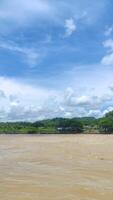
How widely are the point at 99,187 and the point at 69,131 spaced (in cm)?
12257

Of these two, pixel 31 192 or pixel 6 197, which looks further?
pixel 31 192

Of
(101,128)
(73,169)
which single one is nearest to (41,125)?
(101,128)

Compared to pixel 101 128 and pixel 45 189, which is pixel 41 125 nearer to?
pixel 101 128

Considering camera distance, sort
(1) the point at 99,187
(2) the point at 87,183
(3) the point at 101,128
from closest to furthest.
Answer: (1) the point at 99,187
(2) the point at 87,183
(3) the point at 101,128

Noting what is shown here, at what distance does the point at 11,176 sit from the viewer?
56.6 feet

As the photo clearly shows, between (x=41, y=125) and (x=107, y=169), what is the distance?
135472mm

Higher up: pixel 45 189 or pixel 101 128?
pixel 101 128

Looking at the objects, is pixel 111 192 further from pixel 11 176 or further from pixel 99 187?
pixel 11 176

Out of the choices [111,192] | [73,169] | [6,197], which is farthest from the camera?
[73,169]

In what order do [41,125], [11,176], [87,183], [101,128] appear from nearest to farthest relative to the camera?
[87,183]
[11,176]
[101,128]
[41,125]

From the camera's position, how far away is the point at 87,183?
49.7 feet

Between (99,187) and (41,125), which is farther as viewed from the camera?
(41,125)

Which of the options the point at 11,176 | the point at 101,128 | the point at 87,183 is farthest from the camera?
the point at 101,128

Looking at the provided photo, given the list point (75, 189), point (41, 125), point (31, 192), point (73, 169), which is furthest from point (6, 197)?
point (41, 125)
